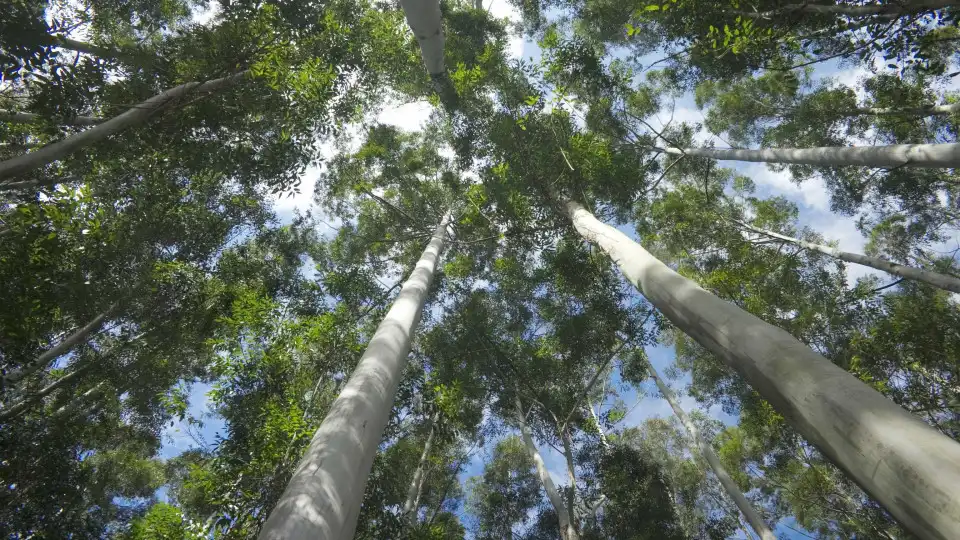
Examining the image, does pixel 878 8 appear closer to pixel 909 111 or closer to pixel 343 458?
pixel 343 458

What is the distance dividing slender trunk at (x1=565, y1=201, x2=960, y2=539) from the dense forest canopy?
0.04ft

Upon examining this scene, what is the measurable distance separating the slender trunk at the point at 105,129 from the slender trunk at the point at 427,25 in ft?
8.36

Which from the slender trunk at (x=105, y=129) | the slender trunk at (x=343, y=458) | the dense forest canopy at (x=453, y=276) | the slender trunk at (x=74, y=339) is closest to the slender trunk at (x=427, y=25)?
the dense forest canopy at (x=453, y=276)

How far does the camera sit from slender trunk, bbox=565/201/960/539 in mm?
1344

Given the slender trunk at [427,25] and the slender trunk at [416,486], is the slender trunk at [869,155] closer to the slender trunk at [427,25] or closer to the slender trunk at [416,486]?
the slender trunk at [427,25]

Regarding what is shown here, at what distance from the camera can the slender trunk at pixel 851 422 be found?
4.41 feet

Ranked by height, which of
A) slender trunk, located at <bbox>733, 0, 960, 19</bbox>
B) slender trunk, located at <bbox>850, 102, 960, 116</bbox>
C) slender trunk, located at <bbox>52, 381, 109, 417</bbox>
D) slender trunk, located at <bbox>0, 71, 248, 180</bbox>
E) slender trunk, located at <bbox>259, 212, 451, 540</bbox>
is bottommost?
slender trunk, located at <bbox>259, 212, 451, 540</bbox>

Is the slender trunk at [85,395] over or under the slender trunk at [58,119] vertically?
under

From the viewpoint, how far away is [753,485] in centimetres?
1477

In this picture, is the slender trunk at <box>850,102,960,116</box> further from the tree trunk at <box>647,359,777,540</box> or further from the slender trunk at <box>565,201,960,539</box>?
the slender trunk at <box>565,201,960,539</box>

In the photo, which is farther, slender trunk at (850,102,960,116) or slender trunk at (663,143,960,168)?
slender trunk at (850,102,960,116)

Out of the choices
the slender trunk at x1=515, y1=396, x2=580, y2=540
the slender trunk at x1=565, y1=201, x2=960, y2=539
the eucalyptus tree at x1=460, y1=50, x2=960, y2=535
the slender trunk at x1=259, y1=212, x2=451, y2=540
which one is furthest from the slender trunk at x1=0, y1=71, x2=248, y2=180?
the slender trunk at x1=515, y1=396, x2=580, y2=540

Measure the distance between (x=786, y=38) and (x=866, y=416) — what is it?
208 inches

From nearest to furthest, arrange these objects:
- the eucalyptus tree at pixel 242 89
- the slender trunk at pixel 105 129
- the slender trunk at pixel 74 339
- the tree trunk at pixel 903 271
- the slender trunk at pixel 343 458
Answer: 1. the slender trunk at pixel 343 458
2. the slender trunk at pixel 105 129
3. the eucalyptus tree at pixel 242 89
4. the tree trunk at pixel 903 271
5. the slender trunk at pixel 74 339
